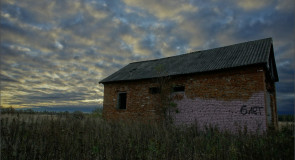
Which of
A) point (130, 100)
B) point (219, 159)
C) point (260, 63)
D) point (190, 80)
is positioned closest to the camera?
point (219, 159)

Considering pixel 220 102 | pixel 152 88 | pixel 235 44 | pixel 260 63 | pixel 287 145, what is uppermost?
pixel 235 44

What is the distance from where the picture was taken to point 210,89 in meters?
9.70

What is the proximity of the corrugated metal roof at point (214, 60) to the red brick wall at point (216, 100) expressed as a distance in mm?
381

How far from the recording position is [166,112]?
10984 millimetres

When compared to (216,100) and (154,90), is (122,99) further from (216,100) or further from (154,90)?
(216,100)

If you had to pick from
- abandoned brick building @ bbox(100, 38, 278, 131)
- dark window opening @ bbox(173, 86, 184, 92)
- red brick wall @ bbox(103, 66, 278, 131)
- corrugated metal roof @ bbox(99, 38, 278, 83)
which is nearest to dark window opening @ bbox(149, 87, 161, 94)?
abandoned brick building @ bbox(100, 38, 278, 131)

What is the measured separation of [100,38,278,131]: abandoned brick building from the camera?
27.9ft

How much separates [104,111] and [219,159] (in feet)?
37.0

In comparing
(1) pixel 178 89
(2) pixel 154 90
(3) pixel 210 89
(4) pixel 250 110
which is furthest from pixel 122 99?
(4) pixel 250 110

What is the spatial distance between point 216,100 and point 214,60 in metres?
2.68

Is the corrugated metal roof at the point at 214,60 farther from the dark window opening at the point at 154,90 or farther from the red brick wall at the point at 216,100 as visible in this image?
the dark window opening at the point at 154,90

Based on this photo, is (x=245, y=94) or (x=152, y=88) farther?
(x=152, y=88)

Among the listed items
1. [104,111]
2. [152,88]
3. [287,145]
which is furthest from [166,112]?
[287,145]

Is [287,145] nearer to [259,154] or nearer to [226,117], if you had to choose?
[259,154]
